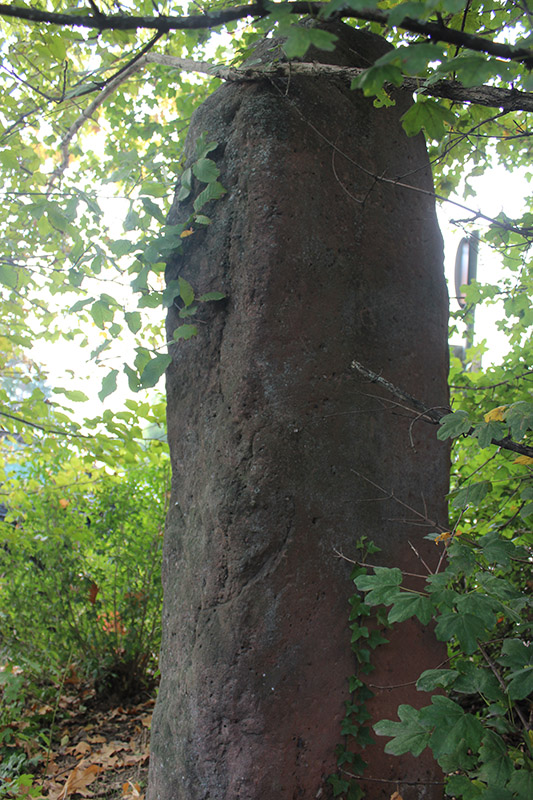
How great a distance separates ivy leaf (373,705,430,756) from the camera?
1.23 metres

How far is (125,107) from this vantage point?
167 inches

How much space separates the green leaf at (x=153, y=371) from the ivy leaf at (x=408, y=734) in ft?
3.83

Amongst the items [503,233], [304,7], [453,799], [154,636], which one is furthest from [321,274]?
[154,636]

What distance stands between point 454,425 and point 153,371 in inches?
38.5

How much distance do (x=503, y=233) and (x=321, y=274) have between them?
647 millimetres

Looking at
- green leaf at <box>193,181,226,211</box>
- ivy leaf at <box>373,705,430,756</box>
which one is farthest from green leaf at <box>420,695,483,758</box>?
green leaf at <box>193,181,226,211</box>

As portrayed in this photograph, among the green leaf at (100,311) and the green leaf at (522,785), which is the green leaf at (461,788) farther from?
the green leaf at (100,311)

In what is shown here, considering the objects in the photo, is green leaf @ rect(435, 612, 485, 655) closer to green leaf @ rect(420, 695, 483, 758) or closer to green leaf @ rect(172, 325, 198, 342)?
green leaf @ rect(420, 695, 483, 758)

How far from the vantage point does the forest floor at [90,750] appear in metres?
2.48

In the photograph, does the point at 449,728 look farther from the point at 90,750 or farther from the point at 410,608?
the point at 90,750

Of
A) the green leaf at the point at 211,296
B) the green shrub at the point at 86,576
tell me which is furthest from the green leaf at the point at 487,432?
the green shrub at the point at 86,576

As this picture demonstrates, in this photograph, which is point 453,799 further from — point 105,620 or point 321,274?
point 105,620

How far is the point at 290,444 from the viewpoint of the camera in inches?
73.9

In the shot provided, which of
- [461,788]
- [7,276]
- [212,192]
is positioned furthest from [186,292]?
[461,788]
